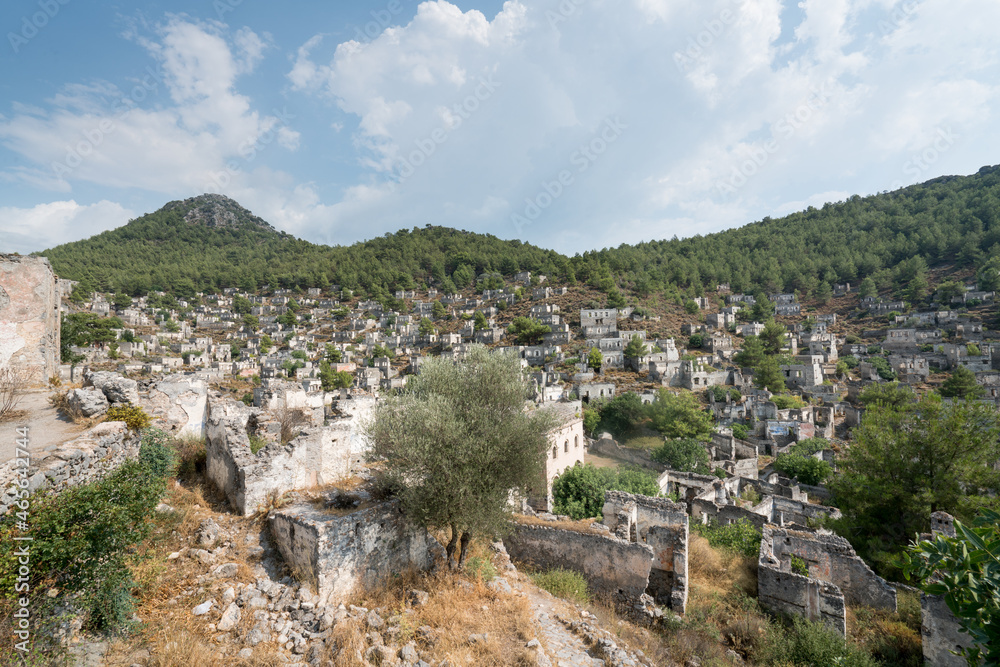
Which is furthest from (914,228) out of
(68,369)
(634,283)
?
(68,369)

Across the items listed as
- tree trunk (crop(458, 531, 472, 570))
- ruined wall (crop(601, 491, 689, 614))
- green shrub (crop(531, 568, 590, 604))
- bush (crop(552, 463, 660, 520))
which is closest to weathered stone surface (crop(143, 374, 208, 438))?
tree trunk (crop(458, 531, 472, 570))

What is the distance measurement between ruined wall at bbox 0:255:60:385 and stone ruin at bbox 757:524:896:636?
20878mm

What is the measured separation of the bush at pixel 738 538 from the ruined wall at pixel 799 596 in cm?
279

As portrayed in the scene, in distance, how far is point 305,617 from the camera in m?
6.77

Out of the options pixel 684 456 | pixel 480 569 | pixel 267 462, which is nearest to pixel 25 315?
pixel 267 462

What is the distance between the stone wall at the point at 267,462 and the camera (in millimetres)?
8797

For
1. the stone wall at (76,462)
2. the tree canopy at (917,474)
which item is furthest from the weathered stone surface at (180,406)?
the tree canopy at (917,474)

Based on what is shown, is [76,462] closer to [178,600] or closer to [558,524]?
[178,600]

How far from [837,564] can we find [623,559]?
6.65 meters

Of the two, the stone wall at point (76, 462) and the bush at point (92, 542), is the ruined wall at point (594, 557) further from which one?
the stone wall at point (76, 462)

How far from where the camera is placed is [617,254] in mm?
125438

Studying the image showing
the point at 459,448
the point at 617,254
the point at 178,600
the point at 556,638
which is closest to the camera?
the point at 178,600

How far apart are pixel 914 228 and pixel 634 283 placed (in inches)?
3049

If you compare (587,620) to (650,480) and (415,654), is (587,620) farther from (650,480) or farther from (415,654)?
(650,480)
